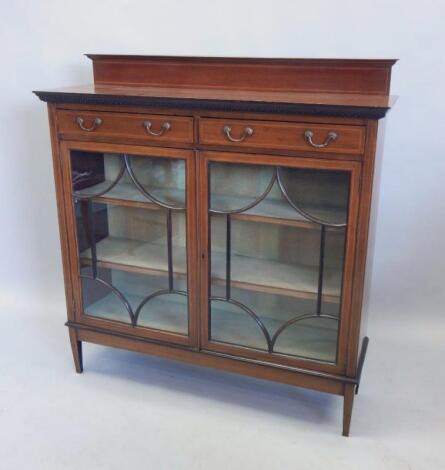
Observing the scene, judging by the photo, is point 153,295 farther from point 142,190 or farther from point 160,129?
point 160,129

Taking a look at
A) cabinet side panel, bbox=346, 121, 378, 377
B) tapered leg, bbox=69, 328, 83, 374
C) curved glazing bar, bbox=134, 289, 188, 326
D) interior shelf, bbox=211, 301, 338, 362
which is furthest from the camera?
tapered leg, bbox=69, 328, 83, 374

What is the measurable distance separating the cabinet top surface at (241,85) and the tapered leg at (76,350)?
705mm

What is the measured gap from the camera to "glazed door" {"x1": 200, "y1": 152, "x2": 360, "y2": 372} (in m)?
1.37

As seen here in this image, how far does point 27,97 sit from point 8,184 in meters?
0.35

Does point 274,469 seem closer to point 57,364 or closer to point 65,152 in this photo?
point 57,364

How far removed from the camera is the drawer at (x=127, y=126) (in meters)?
1.42

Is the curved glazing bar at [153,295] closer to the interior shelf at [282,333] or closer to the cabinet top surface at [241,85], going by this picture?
the interior shelf at [282,333]

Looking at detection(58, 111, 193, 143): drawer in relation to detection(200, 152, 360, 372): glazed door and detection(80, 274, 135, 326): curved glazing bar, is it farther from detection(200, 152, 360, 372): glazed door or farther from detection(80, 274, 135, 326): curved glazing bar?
detection(80, 274, 135, 326): curved glazing bar

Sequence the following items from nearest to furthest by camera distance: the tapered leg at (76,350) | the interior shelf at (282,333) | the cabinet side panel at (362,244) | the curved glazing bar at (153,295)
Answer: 1. the cabinet side panel at (362,244)
2. the interior shelf at (282,333)
3. the curved glazing bar at (153,295)
4. the tapered leg at (76,350)

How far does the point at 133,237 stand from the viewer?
1.67 meters

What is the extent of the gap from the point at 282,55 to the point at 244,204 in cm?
59

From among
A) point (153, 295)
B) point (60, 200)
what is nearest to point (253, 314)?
point (153, 295)

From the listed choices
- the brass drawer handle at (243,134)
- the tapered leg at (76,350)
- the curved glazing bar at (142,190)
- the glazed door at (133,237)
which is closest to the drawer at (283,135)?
the brass drawer handle at (243,134)

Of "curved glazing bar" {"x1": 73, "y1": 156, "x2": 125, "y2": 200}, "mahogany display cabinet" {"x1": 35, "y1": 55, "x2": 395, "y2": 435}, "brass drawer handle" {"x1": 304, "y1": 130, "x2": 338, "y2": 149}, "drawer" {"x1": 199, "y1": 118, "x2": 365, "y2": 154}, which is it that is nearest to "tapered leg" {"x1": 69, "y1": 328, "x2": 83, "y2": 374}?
"mahogany display cabinet" {"x1": 35, "y1": 55, "x2": 395, "y2": 435}
